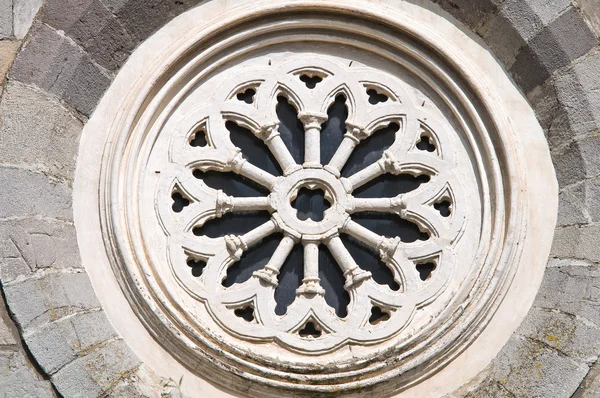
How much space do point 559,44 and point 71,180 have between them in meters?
3.89

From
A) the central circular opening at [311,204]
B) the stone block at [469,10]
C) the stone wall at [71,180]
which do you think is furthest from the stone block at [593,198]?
the central circular opening at [311,204]

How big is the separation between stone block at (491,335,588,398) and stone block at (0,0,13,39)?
4404 mm

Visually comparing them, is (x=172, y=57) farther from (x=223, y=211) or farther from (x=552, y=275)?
(x=552, y=275)

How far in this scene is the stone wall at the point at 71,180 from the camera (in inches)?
359

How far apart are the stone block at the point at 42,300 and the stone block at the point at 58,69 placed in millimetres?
1406

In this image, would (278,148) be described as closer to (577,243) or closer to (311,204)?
(311,204)

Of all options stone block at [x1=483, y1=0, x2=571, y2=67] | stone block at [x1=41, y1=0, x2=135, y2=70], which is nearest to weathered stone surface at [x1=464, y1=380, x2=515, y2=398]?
stone block at [x1=483, y1=0, x2=571, y2=67]

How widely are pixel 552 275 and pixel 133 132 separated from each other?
3365mm

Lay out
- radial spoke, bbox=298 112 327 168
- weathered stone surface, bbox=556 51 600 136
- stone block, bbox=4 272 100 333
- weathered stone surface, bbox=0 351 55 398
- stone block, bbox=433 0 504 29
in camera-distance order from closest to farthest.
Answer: weathered stone surface, bbox=0 351 55 398, stone block, bbox=4 272 100 333, weathered stone surface, bbox=556 51 600 136, radial spoke, bbox=298 112 327 168, stone block, bbox=433 0 504 29

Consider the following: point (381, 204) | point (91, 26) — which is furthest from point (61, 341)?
point (381, 204)

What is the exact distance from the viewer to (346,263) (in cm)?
995

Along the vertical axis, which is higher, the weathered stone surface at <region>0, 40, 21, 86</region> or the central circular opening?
the weathered stone surface at <region>0, 40, 21, 86</region>

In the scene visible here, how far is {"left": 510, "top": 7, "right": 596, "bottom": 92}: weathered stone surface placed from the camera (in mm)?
10125

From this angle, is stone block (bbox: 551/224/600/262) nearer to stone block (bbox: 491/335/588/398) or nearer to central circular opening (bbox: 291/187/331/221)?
stone block (bbox: 491/335/588/398)
